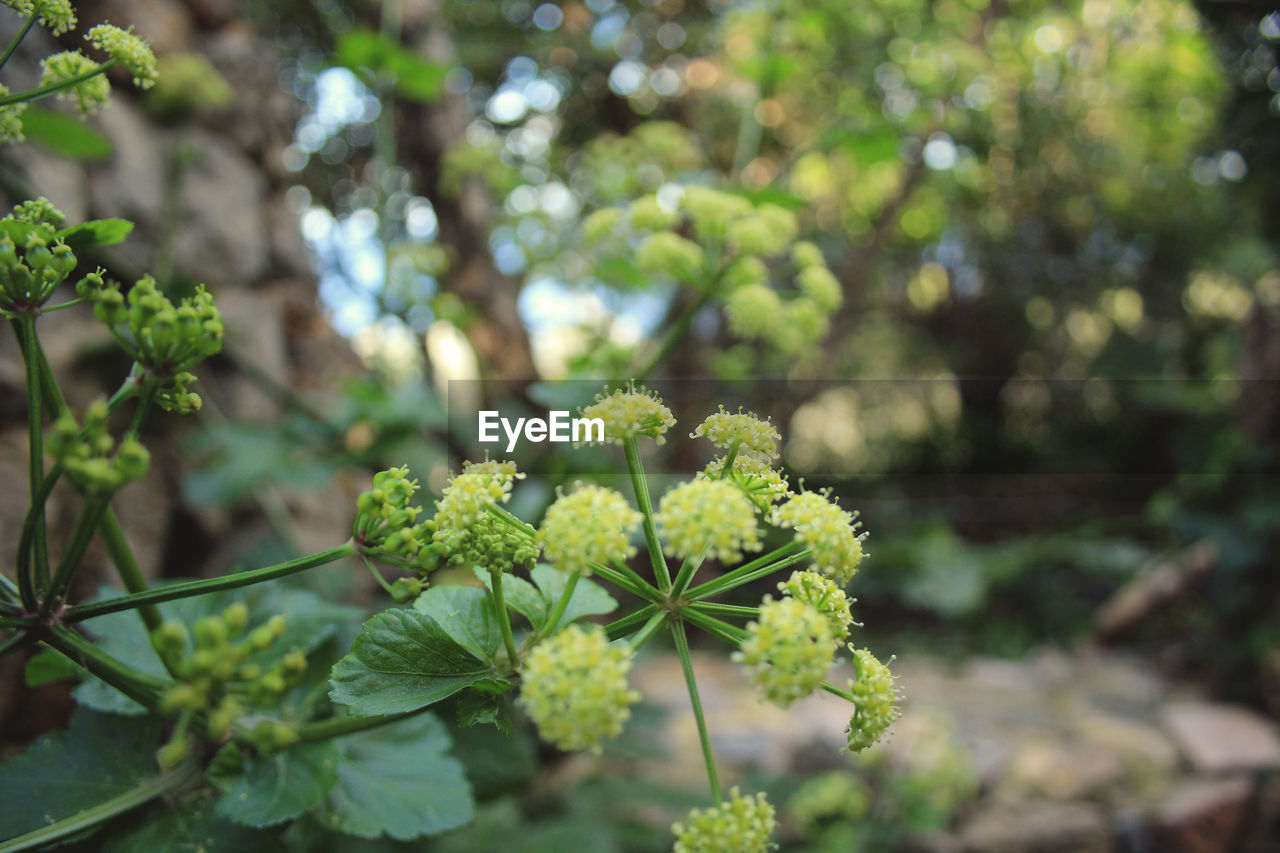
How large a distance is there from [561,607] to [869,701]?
29 cm

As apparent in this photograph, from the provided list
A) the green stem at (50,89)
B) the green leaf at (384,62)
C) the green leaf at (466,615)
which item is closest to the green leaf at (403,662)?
the green leaf at (466,615)

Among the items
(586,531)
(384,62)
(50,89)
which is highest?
(384,62)

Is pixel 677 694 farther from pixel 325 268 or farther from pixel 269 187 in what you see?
pixel 269 187

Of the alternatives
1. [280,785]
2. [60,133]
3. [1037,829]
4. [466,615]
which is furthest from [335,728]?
[1037,829]

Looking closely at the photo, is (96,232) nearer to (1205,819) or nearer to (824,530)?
(824,530)

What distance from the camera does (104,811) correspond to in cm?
68

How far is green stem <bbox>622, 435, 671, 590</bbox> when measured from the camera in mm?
658

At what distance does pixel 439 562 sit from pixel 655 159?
2227mm

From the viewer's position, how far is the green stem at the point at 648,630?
587mm

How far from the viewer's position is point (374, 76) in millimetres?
2271

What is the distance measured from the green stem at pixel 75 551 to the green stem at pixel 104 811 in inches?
7.8

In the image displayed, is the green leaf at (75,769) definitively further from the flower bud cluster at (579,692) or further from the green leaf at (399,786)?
the flower bud cluster at (579,692)

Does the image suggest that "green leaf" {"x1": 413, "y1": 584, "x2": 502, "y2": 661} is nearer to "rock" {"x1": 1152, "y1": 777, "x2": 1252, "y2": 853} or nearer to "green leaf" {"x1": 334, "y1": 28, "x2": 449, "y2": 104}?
"green leaf" {"x1": 334, "y1": 28, "x2": 449, "y2": 104}

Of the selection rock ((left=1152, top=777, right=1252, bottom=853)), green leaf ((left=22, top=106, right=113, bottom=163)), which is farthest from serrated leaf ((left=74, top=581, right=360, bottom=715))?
rock ((left=1152, top=777, right=1252, bottom=853))
